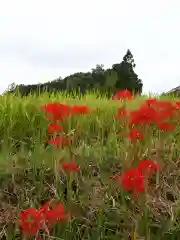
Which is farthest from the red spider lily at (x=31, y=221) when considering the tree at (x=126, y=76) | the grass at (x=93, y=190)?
the tree at (x=126, y=76)

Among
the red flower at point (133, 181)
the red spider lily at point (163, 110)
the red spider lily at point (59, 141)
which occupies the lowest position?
the red flower at point (133, 181)

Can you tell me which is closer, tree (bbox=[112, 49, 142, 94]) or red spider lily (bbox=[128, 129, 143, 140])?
red spider lily (bbox=[128, 129, 143, 140])

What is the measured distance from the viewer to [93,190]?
9.62ft

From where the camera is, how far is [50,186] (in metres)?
3.00

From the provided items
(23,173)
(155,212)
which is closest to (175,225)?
(155,212)

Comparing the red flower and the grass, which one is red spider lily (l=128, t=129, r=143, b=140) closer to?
the grass

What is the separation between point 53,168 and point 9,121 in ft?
3.48

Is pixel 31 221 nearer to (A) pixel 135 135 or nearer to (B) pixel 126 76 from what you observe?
(A) pixel 135 135

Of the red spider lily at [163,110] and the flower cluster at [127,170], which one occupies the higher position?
the red spider lily at [163,110]

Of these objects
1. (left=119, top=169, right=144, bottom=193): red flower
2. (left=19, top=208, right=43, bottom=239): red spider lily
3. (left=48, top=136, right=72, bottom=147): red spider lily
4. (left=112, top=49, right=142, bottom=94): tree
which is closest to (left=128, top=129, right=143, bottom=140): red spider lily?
(left=48, top=136, right=72, bottom=147): red spider lily

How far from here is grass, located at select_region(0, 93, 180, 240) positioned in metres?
2.66

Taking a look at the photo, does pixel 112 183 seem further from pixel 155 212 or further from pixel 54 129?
pixel 54 129

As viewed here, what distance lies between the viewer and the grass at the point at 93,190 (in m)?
2.66

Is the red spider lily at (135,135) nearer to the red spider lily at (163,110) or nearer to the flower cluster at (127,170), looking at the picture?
the flower cluster at (127,170)
